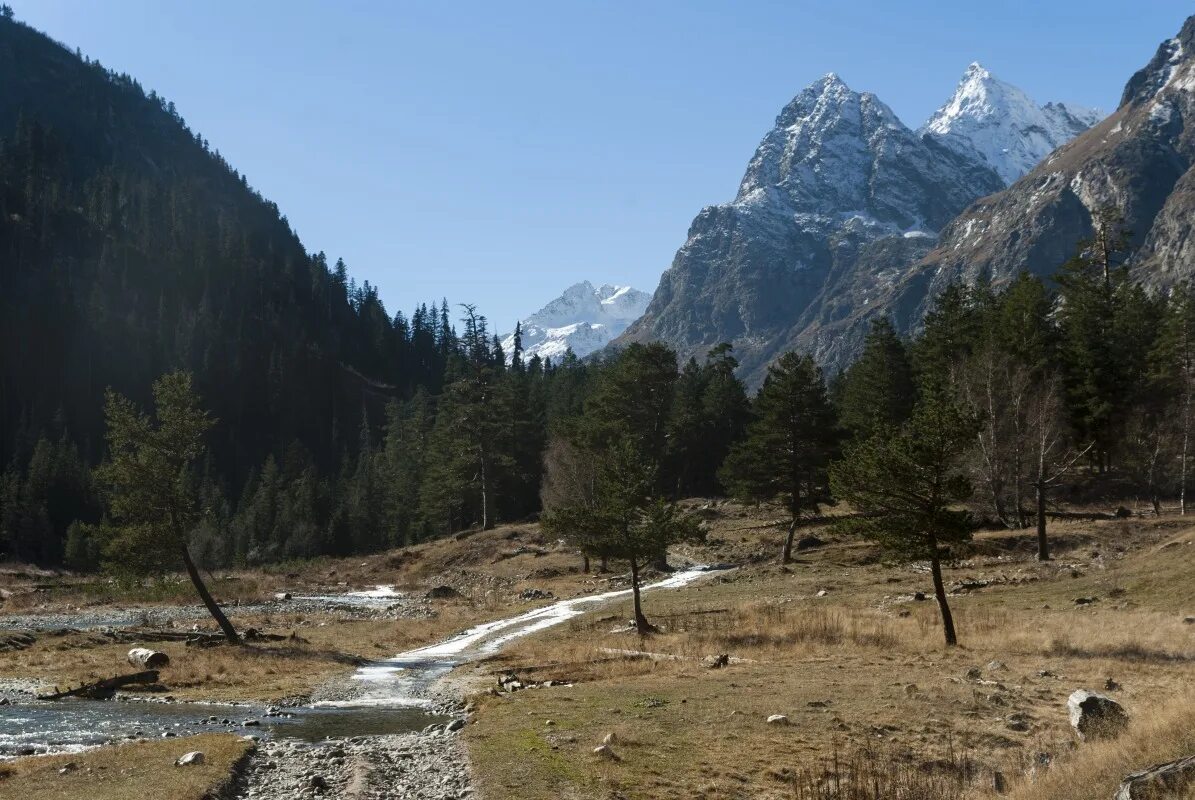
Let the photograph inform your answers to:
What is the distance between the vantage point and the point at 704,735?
20.0 meters

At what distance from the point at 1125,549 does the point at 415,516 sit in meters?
88.5

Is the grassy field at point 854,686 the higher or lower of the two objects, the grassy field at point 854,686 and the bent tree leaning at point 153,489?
the lower

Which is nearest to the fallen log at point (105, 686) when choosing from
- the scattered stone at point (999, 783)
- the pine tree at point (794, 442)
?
the scattered stone at point (999, 783)

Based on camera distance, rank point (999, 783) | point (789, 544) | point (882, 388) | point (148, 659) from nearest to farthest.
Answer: point (999, 783), point (148, 659), point (789, 544), point (882, 388)

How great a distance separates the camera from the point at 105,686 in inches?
1207

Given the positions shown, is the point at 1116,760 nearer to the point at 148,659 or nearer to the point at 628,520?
the point at 628,520

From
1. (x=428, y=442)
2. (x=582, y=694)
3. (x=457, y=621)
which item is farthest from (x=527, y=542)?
(x=582, y=694)

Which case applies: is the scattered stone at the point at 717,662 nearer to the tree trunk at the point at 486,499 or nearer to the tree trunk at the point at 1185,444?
the tree trunk at the point at 1185,444

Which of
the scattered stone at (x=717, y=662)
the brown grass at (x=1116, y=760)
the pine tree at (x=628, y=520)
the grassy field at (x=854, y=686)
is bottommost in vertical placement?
the scattered stone at (x=717, y=662)

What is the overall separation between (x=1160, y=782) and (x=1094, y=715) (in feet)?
30.3

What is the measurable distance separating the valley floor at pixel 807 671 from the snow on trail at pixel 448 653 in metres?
1.40

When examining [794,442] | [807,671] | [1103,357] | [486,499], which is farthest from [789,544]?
[486,499]

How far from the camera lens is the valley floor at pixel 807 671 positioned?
16891mm

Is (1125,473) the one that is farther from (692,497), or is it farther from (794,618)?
(794,618)
